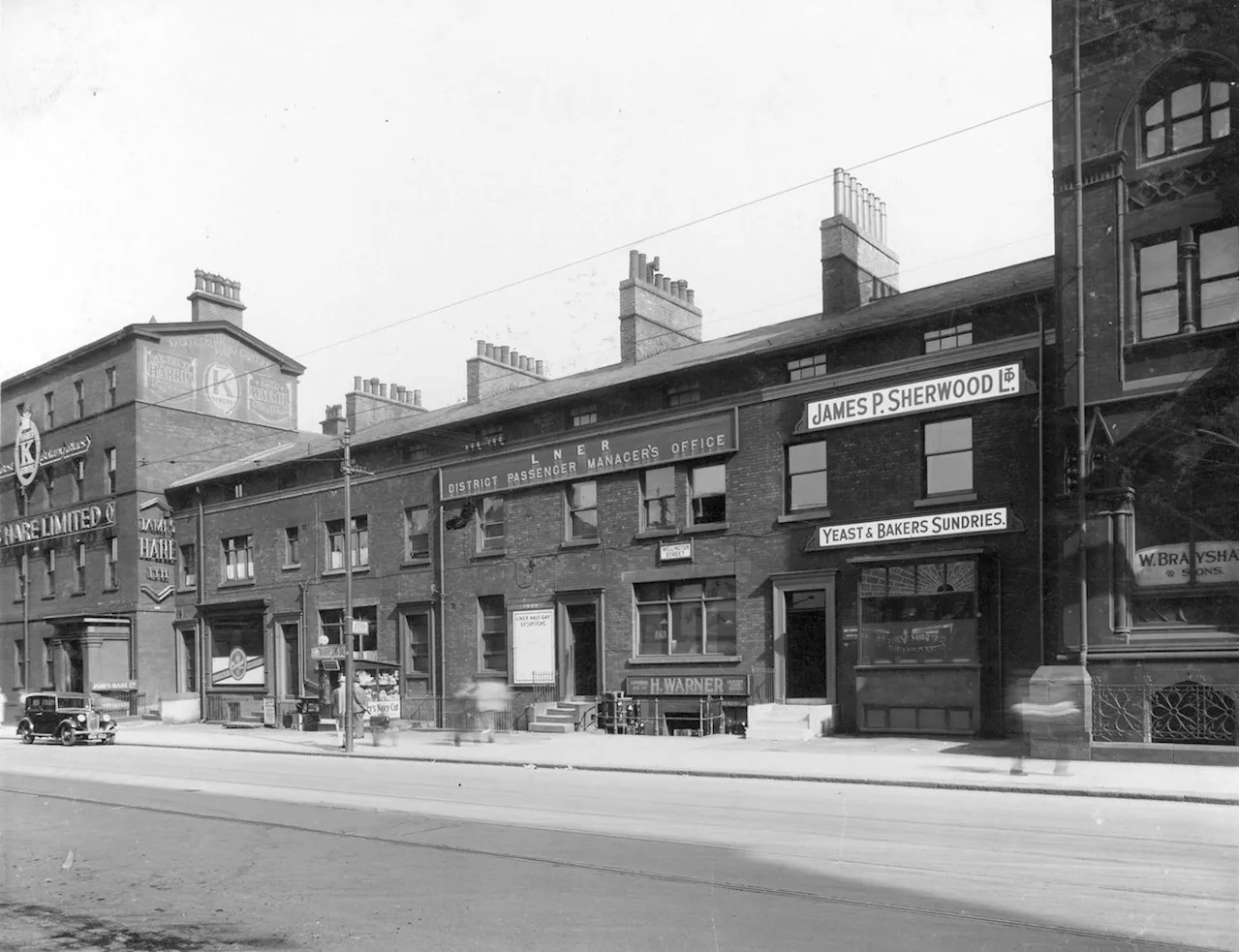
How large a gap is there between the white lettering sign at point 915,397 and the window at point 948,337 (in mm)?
713

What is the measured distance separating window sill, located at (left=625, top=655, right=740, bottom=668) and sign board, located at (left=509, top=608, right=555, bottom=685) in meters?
2.82

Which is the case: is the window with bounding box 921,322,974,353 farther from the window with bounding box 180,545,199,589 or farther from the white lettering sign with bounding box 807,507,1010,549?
the window with bounding box 180,545,199,589

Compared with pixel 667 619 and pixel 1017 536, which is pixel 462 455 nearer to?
pixel 667 619

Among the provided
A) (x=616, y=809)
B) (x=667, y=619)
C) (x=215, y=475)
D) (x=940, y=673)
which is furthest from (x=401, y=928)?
(x=215, y=475)

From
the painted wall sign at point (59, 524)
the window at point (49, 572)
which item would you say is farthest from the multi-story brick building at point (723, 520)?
the window at point (49, 572)

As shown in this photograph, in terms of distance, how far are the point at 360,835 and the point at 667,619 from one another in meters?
15.4


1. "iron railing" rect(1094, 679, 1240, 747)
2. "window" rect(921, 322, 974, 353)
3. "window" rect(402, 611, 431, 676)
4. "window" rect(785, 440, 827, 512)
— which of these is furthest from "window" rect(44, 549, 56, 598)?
"iron railing" rect(1094, 679, 1240, 747)

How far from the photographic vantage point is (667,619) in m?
26.8

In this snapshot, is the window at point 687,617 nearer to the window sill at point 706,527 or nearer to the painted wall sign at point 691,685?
the painted wall sign at point 691,685

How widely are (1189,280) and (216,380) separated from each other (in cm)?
3701

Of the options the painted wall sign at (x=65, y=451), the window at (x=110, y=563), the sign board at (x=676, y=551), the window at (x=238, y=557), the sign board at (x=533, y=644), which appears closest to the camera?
the sign board at (x=676, y=551)

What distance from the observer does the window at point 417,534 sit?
3291 cm

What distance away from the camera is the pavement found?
14906mm

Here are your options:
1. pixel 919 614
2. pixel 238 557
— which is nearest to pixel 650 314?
pixel 919 614
